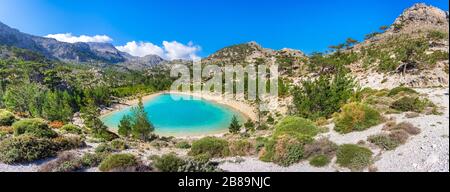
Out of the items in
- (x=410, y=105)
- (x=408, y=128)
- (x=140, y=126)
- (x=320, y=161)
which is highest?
(x=410, y=105)

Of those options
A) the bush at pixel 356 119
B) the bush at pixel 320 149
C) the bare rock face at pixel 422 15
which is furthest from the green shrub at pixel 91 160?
the bare rock face at pixel 422 15

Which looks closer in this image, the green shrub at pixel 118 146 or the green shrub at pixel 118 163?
the green shrub at pixel 118 163

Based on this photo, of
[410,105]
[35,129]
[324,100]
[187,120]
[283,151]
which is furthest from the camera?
[187,120]

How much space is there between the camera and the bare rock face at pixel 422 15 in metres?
126

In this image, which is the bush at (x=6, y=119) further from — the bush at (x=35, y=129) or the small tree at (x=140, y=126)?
the small tree at (x=140, y=126)

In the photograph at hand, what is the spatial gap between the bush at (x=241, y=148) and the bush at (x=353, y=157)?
18.8 feet

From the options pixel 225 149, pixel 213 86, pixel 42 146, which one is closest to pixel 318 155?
pixel 225 149

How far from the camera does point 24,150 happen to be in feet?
52.6

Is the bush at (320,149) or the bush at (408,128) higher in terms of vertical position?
the bush at (408,128)

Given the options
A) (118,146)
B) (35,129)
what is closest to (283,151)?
(118,146)

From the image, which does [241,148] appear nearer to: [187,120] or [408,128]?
[408,128]

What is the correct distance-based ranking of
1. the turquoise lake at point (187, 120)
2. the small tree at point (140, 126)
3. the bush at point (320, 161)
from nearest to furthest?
1. the bush at point (320, 161)
2. the small tree at point (140, 126)
3. the turquoise lake at point (187, 120)

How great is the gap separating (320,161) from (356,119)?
26.7ft
